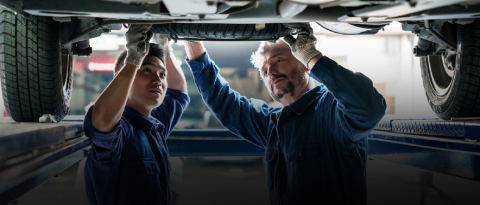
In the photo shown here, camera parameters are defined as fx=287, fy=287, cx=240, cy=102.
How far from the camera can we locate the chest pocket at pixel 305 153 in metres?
1.12

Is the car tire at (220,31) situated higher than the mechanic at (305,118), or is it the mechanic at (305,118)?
the car tire at (220,31)

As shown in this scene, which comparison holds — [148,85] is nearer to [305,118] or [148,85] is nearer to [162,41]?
[162,41]

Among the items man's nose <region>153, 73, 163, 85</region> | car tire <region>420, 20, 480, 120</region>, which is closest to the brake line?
man's nose <region>153, 73, 163, 85</region>

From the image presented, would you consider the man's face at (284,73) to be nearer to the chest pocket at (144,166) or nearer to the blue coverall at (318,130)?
the blue coverall at (318,130)

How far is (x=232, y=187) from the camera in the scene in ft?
5.40

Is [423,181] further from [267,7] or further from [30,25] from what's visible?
[30,25]

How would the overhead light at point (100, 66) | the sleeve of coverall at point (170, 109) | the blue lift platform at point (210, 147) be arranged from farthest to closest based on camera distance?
the overhead light at point (100, 66), the sleeve of coverall at point (170, 109), the blue lift platform at point (210, 147)

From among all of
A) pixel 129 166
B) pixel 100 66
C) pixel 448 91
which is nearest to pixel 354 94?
pixel 448 91

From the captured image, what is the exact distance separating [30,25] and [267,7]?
867mm

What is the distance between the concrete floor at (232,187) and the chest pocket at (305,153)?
56cm

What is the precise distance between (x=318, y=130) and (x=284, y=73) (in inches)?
12.8

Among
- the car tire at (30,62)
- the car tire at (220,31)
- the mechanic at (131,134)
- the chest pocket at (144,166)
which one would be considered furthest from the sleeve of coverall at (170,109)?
the car tire at (220,31)

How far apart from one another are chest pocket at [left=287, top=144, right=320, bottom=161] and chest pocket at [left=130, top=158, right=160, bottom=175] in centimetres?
55

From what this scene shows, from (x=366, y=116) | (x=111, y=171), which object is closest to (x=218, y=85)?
(x=111, y=171)
